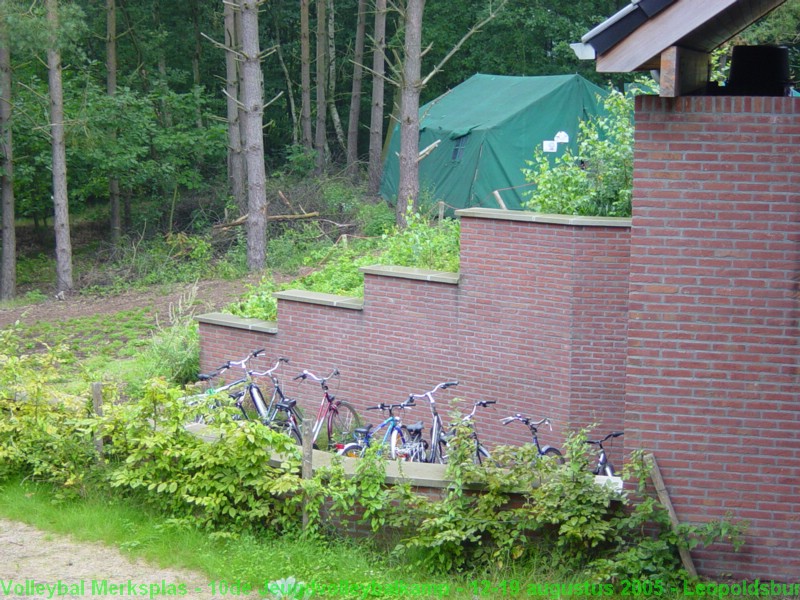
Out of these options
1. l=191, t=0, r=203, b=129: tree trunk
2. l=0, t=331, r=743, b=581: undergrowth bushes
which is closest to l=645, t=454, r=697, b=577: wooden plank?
l=0, t=331, r=743, b=581: undergrowth bushes

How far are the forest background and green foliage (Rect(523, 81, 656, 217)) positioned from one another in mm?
5667

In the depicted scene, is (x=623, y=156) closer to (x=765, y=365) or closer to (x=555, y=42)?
(x=765, y=365)

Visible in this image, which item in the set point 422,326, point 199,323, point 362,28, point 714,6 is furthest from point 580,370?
point 362,28

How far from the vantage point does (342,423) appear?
34.5 feet

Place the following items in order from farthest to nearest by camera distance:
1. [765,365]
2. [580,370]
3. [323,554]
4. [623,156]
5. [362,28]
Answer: [362,28]
[623,156]
[580,370]
[323,554]
[765,365]

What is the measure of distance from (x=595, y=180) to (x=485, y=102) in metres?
12.8

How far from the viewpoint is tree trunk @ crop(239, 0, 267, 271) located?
17.9 metres

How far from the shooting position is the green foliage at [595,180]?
30.7ft

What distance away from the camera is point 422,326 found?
32.7ft

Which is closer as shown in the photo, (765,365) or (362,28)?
(765,365)

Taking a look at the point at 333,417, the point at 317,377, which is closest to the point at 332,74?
the point at 317,377

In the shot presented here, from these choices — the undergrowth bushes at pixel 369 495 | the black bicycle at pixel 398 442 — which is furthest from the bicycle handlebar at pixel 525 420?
the undergrowth bushes at pixel 369 495

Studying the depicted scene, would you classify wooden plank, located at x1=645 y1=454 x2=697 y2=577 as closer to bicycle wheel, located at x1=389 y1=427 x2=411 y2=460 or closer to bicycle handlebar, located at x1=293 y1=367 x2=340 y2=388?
bicycle wheel, located at x1=389 y1=427 x2=411 y2=460

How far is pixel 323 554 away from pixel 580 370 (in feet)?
12.0
